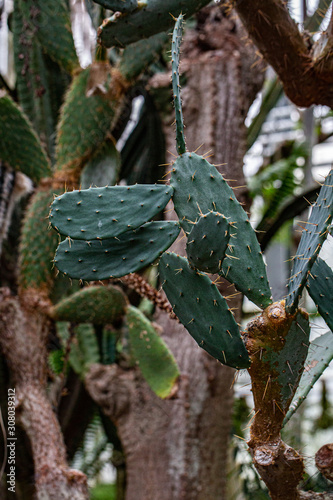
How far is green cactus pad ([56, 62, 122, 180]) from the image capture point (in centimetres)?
177

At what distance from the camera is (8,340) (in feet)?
5.49

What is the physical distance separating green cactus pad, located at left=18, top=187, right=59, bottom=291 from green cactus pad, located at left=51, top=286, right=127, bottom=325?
0.12 metres

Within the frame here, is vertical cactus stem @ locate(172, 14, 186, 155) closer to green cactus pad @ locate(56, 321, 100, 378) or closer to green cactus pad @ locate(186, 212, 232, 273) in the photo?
green cactus pad @ locate(186, 212, 232, 273)

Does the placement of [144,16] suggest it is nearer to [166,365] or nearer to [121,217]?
[121,217]

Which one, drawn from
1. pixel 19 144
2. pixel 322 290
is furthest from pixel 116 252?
pixel 19 144

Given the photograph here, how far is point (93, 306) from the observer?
5.38 ft

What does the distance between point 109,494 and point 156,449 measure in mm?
2263

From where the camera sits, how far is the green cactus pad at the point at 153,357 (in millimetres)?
1597

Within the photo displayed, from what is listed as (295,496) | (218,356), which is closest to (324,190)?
(218,356)

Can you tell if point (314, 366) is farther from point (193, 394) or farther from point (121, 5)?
point (121, 5)

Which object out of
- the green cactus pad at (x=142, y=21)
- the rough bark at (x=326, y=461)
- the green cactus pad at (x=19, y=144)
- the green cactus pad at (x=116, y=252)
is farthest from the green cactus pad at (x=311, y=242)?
the green cactus pad at (x=19, y=144)

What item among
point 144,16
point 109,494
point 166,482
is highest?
point 144,16

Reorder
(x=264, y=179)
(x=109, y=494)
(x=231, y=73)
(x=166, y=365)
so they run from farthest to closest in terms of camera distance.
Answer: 1. (x=109, y=494)
2. (x=264, y=179)
3. (x=231, y=73)
4. (x=166, y=365)

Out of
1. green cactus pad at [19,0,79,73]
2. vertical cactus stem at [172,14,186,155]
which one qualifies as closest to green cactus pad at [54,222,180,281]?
vertical cactus stem at [172,14,186,155]
